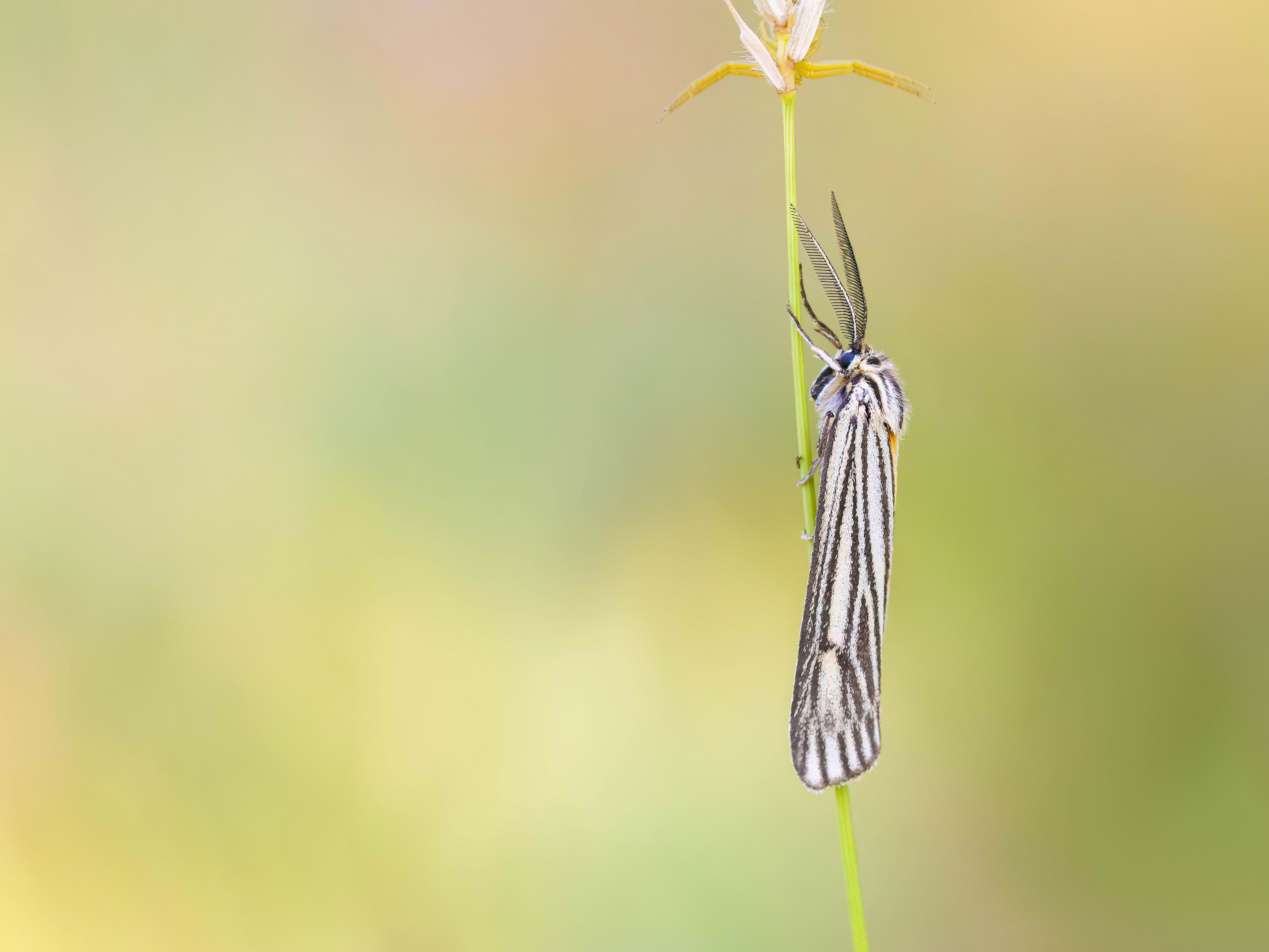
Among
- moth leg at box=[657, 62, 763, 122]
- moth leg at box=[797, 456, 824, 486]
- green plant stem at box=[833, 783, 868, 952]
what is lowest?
green plant stem at box=[833, 783, 868, 952]

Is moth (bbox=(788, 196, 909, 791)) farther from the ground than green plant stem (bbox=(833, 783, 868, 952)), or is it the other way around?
moth (bbox=(788, 196, 909, 791))

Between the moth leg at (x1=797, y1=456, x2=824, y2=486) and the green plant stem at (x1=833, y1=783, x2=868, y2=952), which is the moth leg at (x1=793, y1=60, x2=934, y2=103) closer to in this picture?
the moth leg at (x1=797, y1=456, x2=824, y2=486)

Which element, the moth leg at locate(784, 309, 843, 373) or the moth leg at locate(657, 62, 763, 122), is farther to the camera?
the moth leg at locate(784, 309, 843, 373)

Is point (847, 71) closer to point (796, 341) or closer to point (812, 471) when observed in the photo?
point (796, 341)

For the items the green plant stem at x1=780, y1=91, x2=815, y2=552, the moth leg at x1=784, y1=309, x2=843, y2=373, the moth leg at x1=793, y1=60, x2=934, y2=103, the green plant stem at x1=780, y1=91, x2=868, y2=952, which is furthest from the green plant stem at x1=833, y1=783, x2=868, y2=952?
the moth leg at x1=793, y1=60, x2=934, y2=103

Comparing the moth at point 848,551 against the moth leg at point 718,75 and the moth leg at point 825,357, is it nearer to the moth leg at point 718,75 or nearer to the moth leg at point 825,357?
the moth leg at point 825,357

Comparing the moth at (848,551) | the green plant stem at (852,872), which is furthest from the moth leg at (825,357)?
the green plant stem at (852,872)

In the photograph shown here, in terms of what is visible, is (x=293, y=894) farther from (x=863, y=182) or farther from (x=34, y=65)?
(x=863, y=182)
